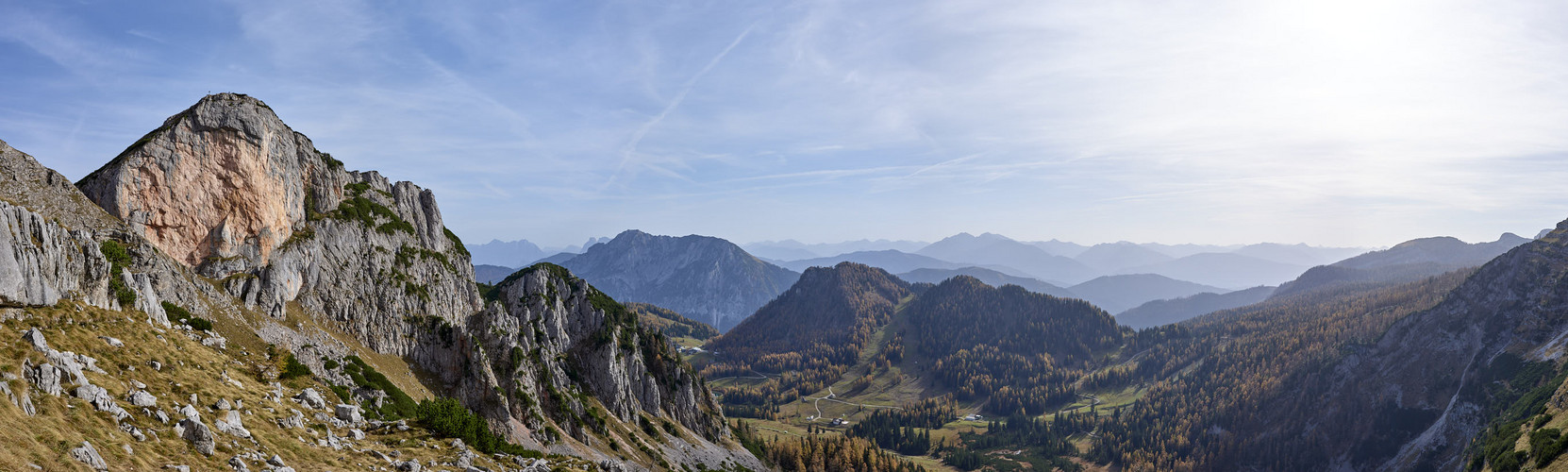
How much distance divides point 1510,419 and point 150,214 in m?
250

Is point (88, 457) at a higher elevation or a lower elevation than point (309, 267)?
lower

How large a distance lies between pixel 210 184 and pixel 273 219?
6950 mm

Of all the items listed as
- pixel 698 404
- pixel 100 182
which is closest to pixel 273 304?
pixel 100 182

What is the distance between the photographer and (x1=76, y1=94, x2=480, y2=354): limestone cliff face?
5934 cm

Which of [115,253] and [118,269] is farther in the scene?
[115,253]

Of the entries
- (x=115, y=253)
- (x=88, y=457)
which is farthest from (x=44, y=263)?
(x=88, y=457)

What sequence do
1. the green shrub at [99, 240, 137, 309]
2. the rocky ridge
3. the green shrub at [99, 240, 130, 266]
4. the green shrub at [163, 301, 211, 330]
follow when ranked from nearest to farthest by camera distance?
the green shrub at [99, 240, 137, 309], the green shrub at [99, 240, 130, 266], the green shrub at [163, 301, 211, 330], the rocky ridge

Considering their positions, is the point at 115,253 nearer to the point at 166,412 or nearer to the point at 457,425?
the point at 166,412

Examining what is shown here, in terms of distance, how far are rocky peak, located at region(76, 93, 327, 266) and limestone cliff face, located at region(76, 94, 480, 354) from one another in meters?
0.11

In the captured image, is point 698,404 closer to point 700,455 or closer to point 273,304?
point 700,455

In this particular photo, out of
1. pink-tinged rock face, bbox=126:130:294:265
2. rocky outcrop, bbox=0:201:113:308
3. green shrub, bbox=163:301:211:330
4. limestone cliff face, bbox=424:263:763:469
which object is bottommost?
limestone cliff face, bbox=424:263:763:469

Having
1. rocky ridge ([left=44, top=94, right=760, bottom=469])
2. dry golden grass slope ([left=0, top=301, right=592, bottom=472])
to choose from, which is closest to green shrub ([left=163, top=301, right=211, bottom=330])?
rocky ridge ([left=44, top=94, right=760, bottom=469])

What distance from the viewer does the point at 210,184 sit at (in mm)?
64000

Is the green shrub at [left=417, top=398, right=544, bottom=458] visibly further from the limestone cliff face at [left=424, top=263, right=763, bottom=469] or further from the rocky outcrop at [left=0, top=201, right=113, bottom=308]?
the limestone cliff face at [left=424, top=263, right=763, bottom=469]
